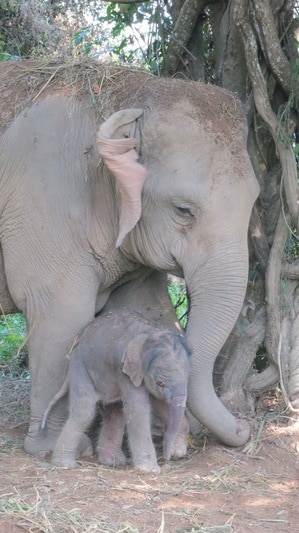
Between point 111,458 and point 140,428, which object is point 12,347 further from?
point 140,428

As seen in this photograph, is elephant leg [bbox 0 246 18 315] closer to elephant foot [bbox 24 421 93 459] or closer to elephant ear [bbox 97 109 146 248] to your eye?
elephant foot [bbox 24 421 93 459]

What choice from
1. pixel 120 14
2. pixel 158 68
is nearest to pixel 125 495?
pixel 158 68

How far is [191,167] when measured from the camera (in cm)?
540

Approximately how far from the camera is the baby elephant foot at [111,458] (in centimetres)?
541

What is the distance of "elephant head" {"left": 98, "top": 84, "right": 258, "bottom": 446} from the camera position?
533cm

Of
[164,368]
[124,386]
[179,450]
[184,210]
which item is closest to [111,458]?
[179,450]

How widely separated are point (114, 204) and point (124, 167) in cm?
42

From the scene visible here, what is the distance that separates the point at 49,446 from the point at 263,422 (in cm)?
137

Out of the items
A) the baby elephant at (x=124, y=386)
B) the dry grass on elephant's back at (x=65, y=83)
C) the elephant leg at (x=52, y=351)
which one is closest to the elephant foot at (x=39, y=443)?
the elephant leg at (x=52, y=351)

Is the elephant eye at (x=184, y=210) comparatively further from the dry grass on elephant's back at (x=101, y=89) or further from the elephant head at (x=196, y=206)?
the dry grass on elephant's back at (x=101, y=89)

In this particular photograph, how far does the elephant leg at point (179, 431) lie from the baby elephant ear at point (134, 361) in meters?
0.22

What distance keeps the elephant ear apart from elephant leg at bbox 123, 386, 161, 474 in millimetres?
902

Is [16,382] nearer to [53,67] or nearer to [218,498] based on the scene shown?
[53,67]

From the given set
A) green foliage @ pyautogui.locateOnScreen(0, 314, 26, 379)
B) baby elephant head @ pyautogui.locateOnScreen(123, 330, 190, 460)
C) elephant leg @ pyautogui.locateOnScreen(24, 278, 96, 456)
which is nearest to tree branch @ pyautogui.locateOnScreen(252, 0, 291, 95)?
elephant leg @ pyautogui.locateOnScreen(24, 278, 96, 456)
